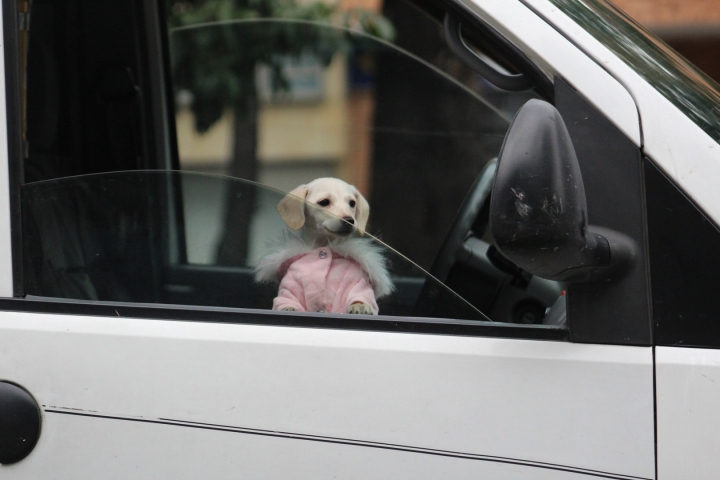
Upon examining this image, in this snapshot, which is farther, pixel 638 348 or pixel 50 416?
pixel 50 416

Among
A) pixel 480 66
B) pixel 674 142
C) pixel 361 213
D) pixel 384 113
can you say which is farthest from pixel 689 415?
pixel 384 113

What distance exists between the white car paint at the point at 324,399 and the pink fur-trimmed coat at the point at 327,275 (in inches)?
8.0

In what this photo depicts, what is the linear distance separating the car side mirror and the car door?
0.15m

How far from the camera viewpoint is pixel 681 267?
1.31 meters

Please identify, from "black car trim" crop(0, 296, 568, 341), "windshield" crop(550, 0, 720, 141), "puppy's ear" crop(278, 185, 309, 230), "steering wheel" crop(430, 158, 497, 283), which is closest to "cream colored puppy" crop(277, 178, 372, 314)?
"puppy's ear" crop(278, 185, 309, 230)

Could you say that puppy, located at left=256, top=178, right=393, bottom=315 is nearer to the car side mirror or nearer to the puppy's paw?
the puppy's paw

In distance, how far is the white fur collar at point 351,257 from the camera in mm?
1656

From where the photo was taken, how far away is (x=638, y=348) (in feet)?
4.37

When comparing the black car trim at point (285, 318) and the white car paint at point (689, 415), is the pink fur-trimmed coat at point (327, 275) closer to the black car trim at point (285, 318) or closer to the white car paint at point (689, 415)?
the black car trim at point (285, 318)

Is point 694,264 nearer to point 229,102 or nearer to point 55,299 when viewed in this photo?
point 55,299

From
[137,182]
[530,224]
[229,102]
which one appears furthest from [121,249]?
[229,102]

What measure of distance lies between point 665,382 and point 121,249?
1144 mm

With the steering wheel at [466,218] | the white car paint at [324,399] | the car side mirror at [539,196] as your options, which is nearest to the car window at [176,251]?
Answer: the white car paint at [324,399]

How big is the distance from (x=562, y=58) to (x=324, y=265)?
72cm
